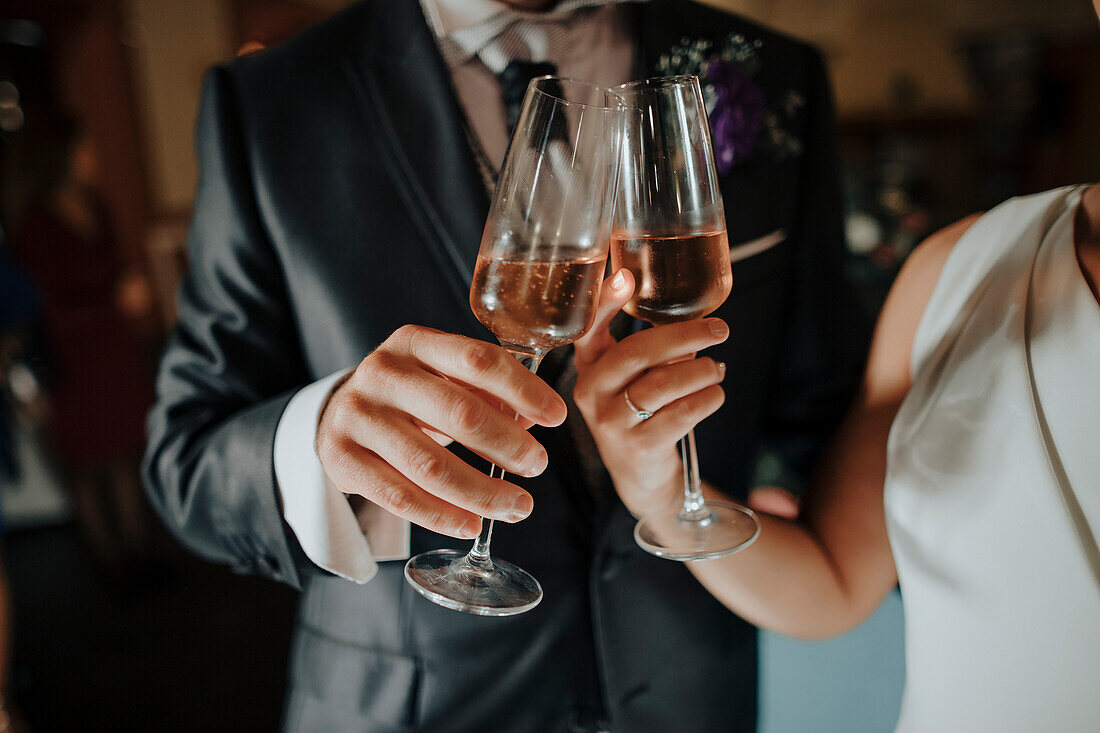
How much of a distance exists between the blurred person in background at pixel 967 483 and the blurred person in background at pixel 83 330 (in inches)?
138

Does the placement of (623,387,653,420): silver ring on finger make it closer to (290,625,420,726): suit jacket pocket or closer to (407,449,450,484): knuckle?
(407,449,450,484): knuckle

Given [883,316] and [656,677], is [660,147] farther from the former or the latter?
[656,677]

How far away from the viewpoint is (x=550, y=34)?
3.65 ft

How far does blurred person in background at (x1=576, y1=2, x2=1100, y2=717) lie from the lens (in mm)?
827

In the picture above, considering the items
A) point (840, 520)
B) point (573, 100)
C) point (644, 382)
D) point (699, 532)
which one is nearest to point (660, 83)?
point (573, 100)

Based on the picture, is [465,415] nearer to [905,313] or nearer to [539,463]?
[539,463]

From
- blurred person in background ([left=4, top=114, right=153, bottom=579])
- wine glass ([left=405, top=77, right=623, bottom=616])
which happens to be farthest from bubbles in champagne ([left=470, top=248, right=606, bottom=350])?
blurred person in background ([left=4, top=114, right=153, bottom=579])

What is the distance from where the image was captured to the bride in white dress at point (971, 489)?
83 cm

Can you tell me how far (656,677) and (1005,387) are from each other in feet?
2.22

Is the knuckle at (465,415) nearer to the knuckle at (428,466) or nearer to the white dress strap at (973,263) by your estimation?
the knuckle at (428,466)

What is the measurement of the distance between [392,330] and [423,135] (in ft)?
0.95

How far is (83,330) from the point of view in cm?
353

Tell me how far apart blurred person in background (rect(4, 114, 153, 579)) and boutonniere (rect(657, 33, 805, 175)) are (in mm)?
3414

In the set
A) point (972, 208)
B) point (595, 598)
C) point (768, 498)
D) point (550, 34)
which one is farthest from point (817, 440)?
point (972, 208)
